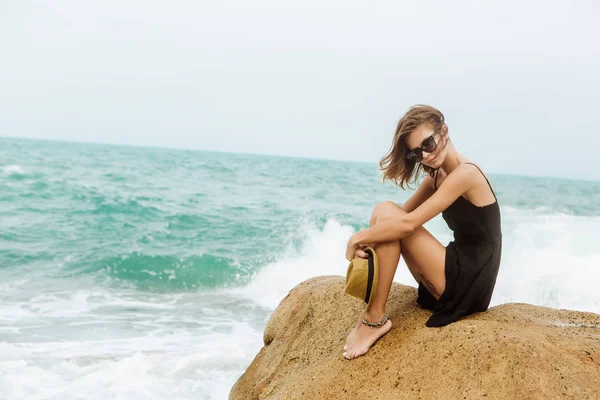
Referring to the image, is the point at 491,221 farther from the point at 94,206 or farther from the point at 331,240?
the point at 94,206

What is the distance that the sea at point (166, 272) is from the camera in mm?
5926

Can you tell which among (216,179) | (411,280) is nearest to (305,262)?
(411,280)

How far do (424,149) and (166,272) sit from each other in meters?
8.86

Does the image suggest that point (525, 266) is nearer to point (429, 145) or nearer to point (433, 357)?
point (429, 145)

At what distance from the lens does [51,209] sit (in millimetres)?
16312

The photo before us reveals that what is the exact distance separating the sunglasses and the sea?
321cm

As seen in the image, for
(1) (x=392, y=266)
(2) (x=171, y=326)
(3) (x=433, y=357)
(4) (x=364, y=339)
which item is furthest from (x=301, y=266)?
(3) (x=433, y=357)

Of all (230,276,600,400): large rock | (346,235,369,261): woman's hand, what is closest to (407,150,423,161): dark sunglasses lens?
(346,235,369,261): woman's hand

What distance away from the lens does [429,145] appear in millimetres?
3115

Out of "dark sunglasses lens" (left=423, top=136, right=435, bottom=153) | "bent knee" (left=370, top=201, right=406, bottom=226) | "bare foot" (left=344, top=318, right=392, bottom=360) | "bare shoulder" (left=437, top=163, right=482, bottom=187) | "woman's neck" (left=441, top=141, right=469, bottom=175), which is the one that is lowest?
"bare foot" (left=344, top=318, right=392, bottom=360)

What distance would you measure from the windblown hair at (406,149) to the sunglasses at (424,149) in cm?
4

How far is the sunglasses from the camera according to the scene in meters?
3.10

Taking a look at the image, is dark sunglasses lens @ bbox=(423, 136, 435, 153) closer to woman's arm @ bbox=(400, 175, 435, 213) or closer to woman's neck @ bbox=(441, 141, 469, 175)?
woman's neck @ bbox=(441, 141, 469, 175)

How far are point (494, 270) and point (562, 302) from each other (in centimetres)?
660
